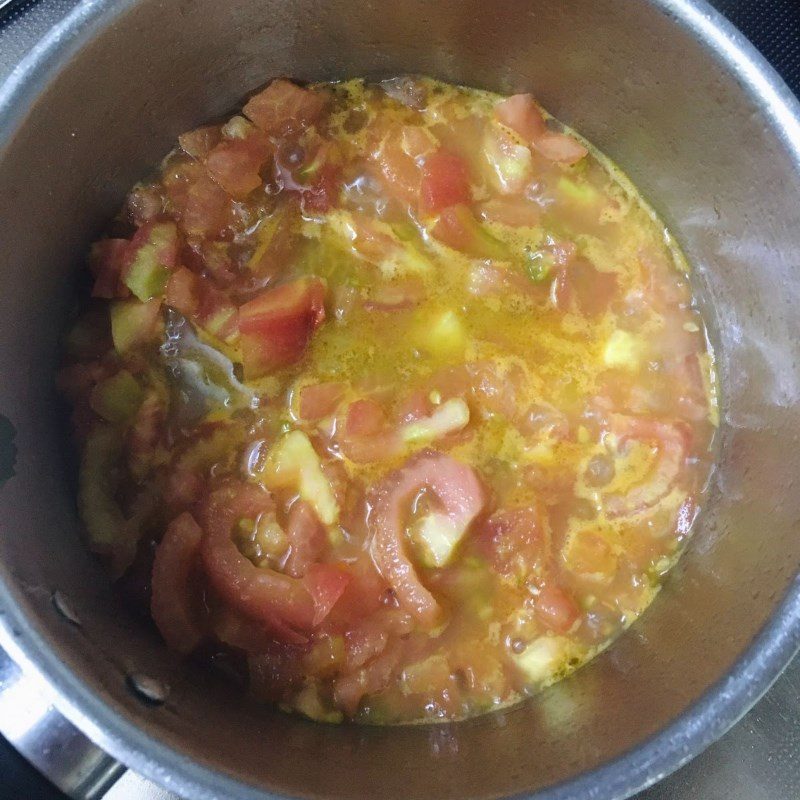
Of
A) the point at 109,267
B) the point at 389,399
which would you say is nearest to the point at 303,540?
the point at 389,399

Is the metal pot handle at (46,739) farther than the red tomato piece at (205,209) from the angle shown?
No

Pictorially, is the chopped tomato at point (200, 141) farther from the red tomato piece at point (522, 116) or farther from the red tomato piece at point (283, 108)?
the red tomato piece at point (522, 116)

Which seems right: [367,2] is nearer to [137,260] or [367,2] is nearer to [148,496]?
[137,260]

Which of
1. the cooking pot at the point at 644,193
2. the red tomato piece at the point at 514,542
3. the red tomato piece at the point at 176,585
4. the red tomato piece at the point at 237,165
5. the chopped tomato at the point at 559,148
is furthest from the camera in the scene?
the chopped tomato at the point at 559,148

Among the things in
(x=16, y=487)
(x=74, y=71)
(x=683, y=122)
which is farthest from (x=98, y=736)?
(x=683, y=122)

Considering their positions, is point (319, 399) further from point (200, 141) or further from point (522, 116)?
point (522, 116)

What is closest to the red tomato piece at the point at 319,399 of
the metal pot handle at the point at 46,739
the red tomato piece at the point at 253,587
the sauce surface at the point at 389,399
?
the sauce surface at the point at 389,399

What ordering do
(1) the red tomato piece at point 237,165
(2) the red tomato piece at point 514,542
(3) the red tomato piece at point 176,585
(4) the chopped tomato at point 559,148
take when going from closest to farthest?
1. (3) the red tomato piece at point 176,585
2. (2) the red tomato piece at point 514,542
3. (1) the red tomato piece at point 237,165
4. (4) the chopped tomato at point 559,148
